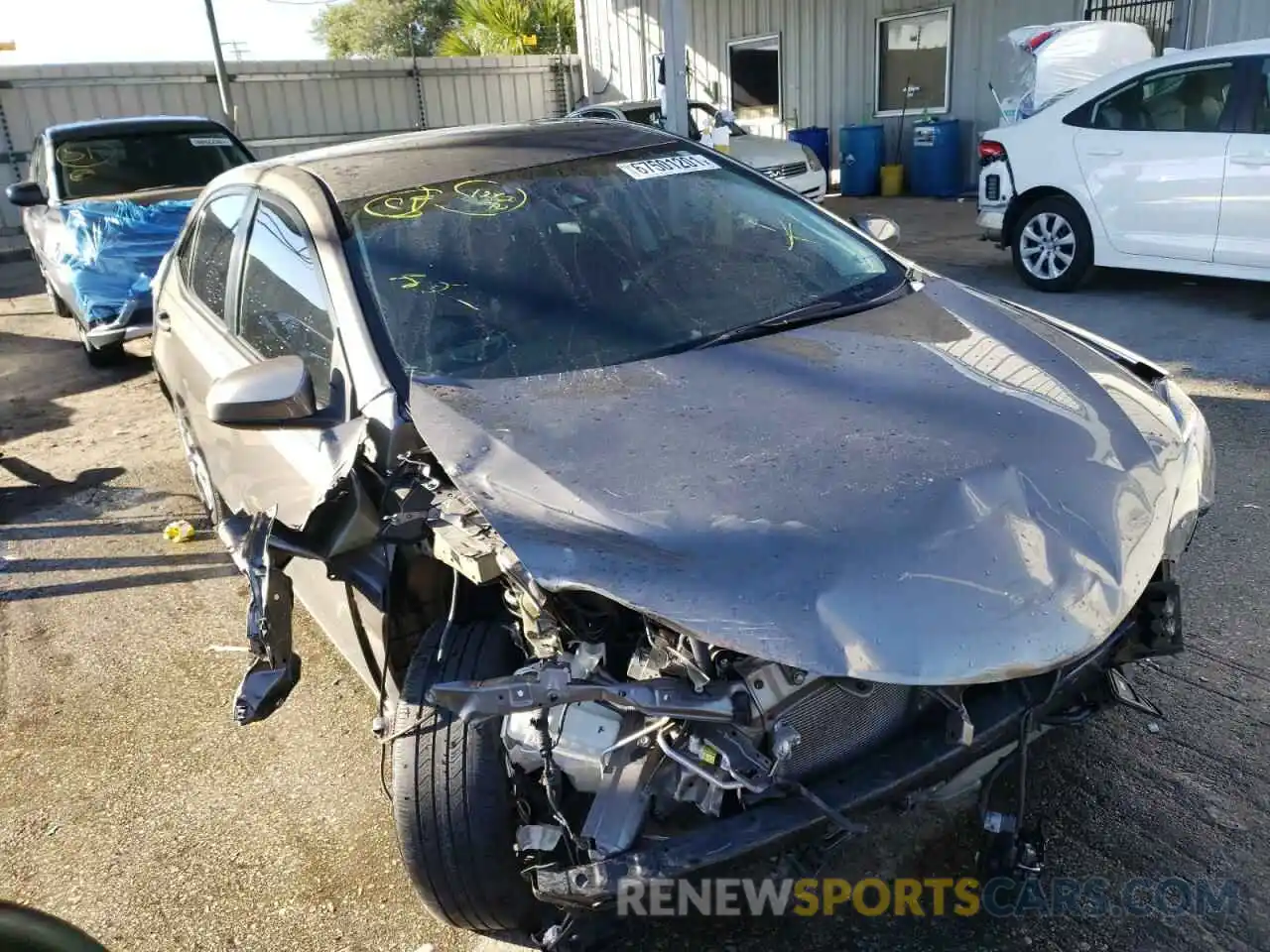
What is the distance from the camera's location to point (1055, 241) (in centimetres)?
743

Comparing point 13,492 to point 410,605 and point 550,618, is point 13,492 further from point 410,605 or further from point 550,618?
point 550,618

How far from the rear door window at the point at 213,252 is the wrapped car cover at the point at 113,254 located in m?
3.30

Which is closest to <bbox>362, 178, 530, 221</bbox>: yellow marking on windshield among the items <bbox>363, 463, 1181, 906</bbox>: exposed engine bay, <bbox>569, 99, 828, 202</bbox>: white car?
<bbox>363, 463, 1181, 906</bbox>: exposed engine bay

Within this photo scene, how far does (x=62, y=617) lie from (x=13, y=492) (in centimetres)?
177

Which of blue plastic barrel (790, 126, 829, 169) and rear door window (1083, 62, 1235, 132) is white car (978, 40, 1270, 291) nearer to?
rear door window (1083, 62, 1235, 132)

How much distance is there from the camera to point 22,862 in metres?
2.67

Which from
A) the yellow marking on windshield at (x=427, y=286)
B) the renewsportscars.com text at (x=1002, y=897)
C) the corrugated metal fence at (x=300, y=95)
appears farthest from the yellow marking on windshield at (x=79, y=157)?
the corrugated metal fence at (x=300, y=95)

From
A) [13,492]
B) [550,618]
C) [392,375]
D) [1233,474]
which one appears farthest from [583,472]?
[13,492]

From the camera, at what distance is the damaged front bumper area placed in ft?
5.83

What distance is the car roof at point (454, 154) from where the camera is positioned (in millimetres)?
3072

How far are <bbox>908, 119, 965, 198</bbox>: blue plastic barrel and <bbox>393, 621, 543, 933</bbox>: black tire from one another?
12.2m

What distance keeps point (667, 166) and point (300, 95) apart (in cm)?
1571

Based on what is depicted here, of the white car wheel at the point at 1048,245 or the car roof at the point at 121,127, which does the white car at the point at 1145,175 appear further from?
the car roof at the point at 121,127

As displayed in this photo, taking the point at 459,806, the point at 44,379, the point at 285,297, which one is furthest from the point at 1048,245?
the point at 44,379
